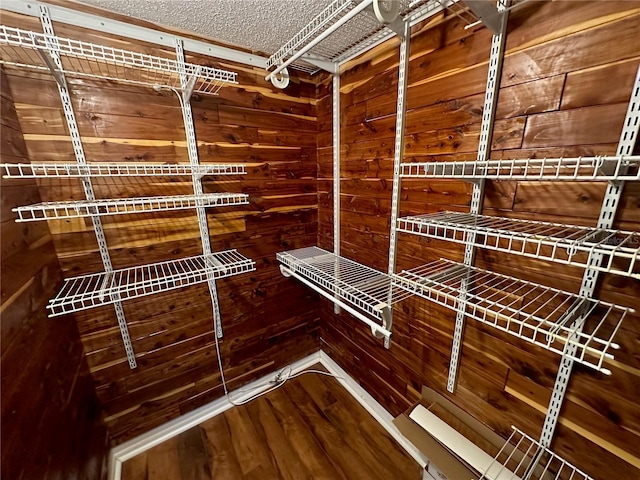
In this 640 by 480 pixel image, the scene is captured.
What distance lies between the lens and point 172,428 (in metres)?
1.57

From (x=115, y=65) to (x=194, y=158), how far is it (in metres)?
0.47

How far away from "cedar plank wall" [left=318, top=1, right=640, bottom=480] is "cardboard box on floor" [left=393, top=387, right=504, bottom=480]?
5 cm

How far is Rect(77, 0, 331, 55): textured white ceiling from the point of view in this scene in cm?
105

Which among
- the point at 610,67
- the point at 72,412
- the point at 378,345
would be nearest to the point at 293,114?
the point at 610,67

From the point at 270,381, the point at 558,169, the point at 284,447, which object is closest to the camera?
the point at 558,169

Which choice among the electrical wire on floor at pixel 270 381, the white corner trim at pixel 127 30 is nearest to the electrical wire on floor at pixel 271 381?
the electrical wire on floor at pixel 270 381

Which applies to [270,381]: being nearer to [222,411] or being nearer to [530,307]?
[222,411]

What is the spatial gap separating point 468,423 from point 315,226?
1.37 meters

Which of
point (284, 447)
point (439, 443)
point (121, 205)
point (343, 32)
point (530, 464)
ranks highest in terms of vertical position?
point (343, 32)

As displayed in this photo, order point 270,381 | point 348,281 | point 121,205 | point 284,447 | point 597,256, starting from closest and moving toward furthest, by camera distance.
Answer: point 597,256 → point 121,205 → point 348,281 → point 284,447 → point 270,381

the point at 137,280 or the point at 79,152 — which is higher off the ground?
the point at 79,152

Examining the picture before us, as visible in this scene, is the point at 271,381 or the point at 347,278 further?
the point at 271,381

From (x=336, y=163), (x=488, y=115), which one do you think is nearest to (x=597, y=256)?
(x=488, y=115)

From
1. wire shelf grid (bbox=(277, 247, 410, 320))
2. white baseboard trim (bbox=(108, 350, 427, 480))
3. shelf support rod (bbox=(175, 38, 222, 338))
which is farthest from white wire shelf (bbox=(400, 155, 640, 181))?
white baseboard trim (bbox=(108, 350, 427, 480))
